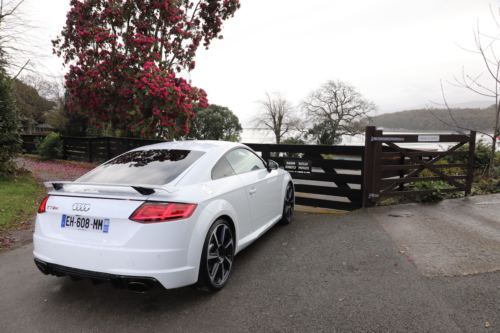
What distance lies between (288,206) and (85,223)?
3.70 meters

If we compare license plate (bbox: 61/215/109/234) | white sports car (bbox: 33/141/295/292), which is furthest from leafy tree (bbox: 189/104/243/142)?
license plate (bbox: 61/215/109/234)

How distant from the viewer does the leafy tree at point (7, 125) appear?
8.62 metres

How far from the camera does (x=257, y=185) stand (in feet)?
14.5

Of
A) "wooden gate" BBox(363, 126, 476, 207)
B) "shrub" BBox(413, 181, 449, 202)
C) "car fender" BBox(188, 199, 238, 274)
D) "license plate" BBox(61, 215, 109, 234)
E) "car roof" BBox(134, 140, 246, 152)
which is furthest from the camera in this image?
"shrub" BBox(413, 181, 449, 202)

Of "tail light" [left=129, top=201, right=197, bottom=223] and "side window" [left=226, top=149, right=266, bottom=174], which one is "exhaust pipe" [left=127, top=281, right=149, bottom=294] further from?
"side window" [left=226, top=149, right=266, bottom=174]

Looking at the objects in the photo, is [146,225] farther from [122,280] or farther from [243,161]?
[243,161]

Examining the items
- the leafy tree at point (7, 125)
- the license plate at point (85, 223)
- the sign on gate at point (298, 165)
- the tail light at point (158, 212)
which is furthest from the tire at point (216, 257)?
the leafy tree at point (7, 125)

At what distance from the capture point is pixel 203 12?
50.2ft

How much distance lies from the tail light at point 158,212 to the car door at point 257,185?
136cm

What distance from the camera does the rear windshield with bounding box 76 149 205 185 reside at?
331cm

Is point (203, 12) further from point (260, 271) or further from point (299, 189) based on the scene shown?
point (260, 271)

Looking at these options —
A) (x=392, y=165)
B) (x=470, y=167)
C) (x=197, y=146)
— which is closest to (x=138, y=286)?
(x=197, y=146)

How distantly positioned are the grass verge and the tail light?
14.1 ft

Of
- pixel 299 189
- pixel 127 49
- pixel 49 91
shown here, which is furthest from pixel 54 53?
pixel 49 91
